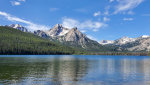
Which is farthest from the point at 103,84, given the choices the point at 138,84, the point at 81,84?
the point at 138,84

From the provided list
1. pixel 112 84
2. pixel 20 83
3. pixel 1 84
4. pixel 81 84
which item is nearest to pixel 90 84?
pixel 81 84

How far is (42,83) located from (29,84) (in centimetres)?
382

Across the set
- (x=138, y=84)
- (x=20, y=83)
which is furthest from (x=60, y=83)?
(x=138, y=84)

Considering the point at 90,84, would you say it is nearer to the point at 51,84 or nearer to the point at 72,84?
the point at 72,84

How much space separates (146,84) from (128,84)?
5847 millimetres

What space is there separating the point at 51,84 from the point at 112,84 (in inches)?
712

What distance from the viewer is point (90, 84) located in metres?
49.1

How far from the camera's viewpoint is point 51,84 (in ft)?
157

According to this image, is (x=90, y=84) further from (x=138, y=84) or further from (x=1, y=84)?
(x=1, y=84)

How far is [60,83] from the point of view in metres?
49.8

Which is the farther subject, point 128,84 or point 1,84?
point 128,84

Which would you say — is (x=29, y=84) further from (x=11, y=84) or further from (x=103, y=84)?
(x=103, y=84)

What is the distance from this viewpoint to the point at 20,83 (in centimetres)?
4881

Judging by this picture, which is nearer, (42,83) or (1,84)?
(1,84)
